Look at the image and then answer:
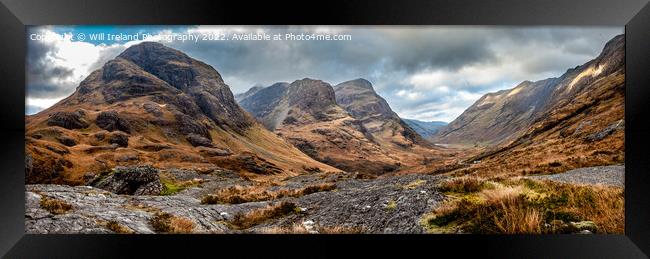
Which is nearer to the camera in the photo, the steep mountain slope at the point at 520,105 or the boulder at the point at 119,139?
the steep mountain slope at the point at 520,105

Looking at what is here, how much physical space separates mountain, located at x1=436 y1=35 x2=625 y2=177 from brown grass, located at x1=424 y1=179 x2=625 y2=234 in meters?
1.09

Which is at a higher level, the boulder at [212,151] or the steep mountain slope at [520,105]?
the steep mountain slope at [520,105]

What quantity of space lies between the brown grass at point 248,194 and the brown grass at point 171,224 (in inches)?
46.4

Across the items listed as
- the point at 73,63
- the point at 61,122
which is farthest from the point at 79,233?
the point at 73,63

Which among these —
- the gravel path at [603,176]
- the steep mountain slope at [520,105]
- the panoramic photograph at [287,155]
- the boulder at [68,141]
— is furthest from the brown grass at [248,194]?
the gravel path at [603,176]

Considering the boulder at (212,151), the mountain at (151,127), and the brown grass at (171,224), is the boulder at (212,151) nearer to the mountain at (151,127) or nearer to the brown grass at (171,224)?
the mountain at (151,127)

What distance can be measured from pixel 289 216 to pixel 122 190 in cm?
530

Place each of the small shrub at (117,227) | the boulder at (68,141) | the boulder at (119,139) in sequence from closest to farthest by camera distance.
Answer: the small shrub at (117,227) < the boulder at (68,141) < the boulder at (119,139)

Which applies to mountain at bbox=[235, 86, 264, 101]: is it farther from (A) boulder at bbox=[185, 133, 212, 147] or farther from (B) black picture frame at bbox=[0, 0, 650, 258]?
(B) black picture frame at bbox=[0, 0, 650, 258]

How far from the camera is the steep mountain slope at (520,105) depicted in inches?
343

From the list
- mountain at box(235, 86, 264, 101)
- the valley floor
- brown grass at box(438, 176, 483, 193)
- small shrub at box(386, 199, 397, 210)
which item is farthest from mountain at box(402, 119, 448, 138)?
mountain at box(235, 86, 264, 101)

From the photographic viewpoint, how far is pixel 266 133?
42.9ft

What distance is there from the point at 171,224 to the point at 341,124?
7.51 m
